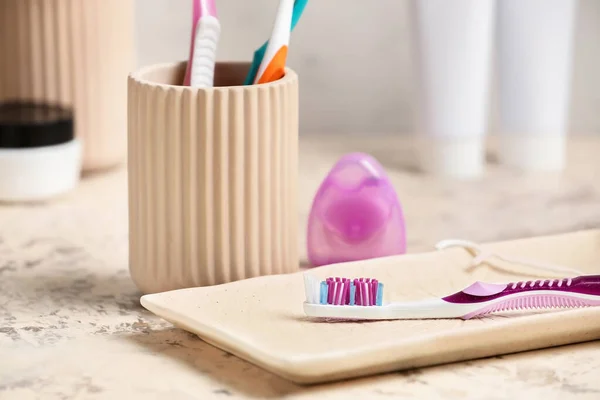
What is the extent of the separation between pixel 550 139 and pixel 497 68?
3.1 inches

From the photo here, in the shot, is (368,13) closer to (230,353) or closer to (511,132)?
(511,132)

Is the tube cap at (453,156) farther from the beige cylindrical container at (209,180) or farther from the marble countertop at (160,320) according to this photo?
the beige cylindrical container at (209,180)

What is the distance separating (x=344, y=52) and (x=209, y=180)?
1.52ft

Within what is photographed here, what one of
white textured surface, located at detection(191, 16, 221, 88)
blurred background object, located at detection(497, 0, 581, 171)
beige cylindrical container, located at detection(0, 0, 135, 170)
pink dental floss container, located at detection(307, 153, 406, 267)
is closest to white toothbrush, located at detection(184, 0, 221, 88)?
white textured surface, located at detection(191, 16, 221, 88)

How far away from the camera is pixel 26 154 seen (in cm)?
85

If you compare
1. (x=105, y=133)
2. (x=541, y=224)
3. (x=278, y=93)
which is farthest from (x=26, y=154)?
(x=541, y=224)

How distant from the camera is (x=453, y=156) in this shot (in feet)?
3.15

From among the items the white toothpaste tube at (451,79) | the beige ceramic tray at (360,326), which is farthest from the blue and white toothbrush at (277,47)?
the white toothpaste tube at (451,79)

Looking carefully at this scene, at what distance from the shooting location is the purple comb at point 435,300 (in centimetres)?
59

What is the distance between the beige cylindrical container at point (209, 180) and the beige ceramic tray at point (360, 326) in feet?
0.09

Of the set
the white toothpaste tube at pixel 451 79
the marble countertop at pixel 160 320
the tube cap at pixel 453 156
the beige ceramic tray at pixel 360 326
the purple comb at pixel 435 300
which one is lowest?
the marble countertop at pixel 160 320

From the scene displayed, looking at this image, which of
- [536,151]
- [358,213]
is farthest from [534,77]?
[358,213]

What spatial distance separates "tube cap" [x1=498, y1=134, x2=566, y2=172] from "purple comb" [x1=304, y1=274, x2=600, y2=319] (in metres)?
0.40

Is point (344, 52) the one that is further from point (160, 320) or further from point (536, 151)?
point (160, 320)
